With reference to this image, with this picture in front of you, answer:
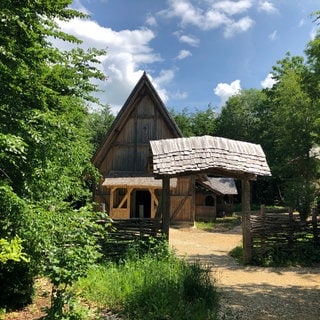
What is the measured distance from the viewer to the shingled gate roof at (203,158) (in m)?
10.5

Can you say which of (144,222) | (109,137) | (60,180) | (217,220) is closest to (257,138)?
(217,220)

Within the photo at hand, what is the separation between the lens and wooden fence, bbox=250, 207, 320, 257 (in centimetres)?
1205

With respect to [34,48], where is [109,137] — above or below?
above

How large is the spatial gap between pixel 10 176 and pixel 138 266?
14.0 feet

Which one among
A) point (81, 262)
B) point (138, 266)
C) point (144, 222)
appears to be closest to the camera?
point (81, 262)

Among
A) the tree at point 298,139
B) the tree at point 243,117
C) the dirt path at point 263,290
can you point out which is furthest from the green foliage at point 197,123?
the dirt path at point 263,290

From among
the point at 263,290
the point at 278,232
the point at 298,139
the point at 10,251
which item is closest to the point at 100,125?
the point at 298,139

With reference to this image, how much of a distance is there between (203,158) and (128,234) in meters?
2.94

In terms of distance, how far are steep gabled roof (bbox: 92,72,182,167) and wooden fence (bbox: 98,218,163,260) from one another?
→ 12.9 metres

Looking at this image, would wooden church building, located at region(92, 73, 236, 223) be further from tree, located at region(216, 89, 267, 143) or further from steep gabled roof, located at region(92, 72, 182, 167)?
tree, located at region(216, 89, 267, 143)

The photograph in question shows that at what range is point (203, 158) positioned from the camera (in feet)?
34.9

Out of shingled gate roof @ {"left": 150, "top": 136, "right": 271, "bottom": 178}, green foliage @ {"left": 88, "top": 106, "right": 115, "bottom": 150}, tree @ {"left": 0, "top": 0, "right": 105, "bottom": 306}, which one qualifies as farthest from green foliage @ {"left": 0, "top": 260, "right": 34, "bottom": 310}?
green foliage @ {"left": 88, "top": 106, "right": 115, "bottom": 150}

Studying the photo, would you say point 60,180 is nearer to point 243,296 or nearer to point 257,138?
point 243,296

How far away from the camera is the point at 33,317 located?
251 inches
